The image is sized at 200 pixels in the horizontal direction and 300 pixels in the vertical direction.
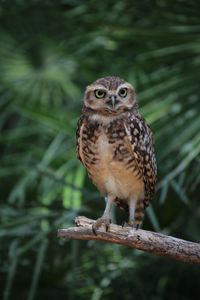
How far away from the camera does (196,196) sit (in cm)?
526

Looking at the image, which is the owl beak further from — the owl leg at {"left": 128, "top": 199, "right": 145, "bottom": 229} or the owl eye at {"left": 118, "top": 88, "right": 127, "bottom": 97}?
the owl leg at {"left": 128, "top": 199, "right": 145, "bottom": 229}

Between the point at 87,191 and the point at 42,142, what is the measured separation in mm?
1080

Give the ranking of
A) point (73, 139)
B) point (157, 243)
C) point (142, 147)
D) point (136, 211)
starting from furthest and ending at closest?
point (73, 139) → point (136, 211) → point (142, 147) → point (157, 243)

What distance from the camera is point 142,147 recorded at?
3936mm

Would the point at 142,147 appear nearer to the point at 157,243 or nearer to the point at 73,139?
the point at 157,243

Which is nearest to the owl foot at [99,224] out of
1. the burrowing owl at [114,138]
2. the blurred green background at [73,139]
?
the burrowing owl at [114,138]

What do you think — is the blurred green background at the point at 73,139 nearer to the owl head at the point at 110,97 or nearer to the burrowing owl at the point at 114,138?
the burrowing owl at the point at 114,138

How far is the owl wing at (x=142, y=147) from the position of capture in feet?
12.8

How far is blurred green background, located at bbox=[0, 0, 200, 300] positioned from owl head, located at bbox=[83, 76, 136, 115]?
717 mm

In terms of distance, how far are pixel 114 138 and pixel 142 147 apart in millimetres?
136

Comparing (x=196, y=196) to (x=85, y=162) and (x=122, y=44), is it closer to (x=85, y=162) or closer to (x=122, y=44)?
(x=122, y=44)

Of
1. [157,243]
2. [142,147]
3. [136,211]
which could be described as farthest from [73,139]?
[157,243]

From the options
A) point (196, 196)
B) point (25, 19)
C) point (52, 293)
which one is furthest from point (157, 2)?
point (52, 293)

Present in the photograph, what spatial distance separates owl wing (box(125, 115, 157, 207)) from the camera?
3891mm
